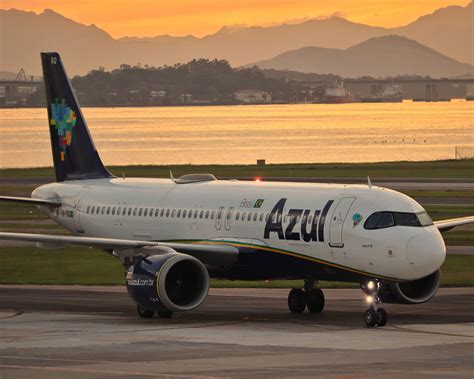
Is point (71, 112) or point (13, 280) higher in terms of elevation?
point (71, 112)

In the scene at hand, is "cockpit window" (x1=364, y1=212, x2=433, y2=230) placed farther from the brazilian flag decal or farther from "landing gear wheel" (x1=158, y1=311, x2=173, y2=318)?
"landing gear wheel" (x1=158, y1=311, x2=173, y2=318)

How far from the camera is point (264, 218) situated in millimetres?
44125

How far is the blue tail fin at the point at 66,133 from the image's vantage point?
54.4 meters

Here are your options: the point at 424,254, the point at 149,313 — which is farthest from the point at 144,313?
the point at 424,254

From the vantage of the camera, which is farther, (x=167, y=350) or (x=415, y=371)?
(x=167, y=350)

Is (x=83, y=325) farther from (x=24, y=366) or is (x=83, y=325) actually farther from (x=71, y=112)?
(x=71, y=112)

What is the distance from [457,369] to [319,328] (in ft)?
29.4

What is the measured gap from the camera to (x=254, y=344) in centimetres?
3625

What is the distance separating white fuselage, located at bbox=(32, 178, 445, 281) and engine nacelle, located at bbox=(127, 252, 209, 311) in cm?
262

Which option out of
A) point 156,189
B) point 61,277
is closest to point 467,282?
point 156,189

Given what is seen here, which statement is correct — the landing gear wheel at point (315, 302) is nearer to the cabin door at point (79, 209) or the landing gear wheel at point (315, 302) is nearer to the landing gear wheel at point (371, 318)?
the landing gear wheel at point (371, 318)

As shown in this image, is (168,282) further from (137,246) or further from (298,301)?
(298,301)

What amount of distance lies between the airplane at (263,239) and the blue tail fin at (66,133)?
11.4 feet

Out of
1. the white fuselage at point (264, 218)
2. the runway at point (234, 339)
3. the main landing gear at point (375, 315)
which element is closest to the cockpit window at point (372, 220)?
the white fuselage at point (264, 218)
